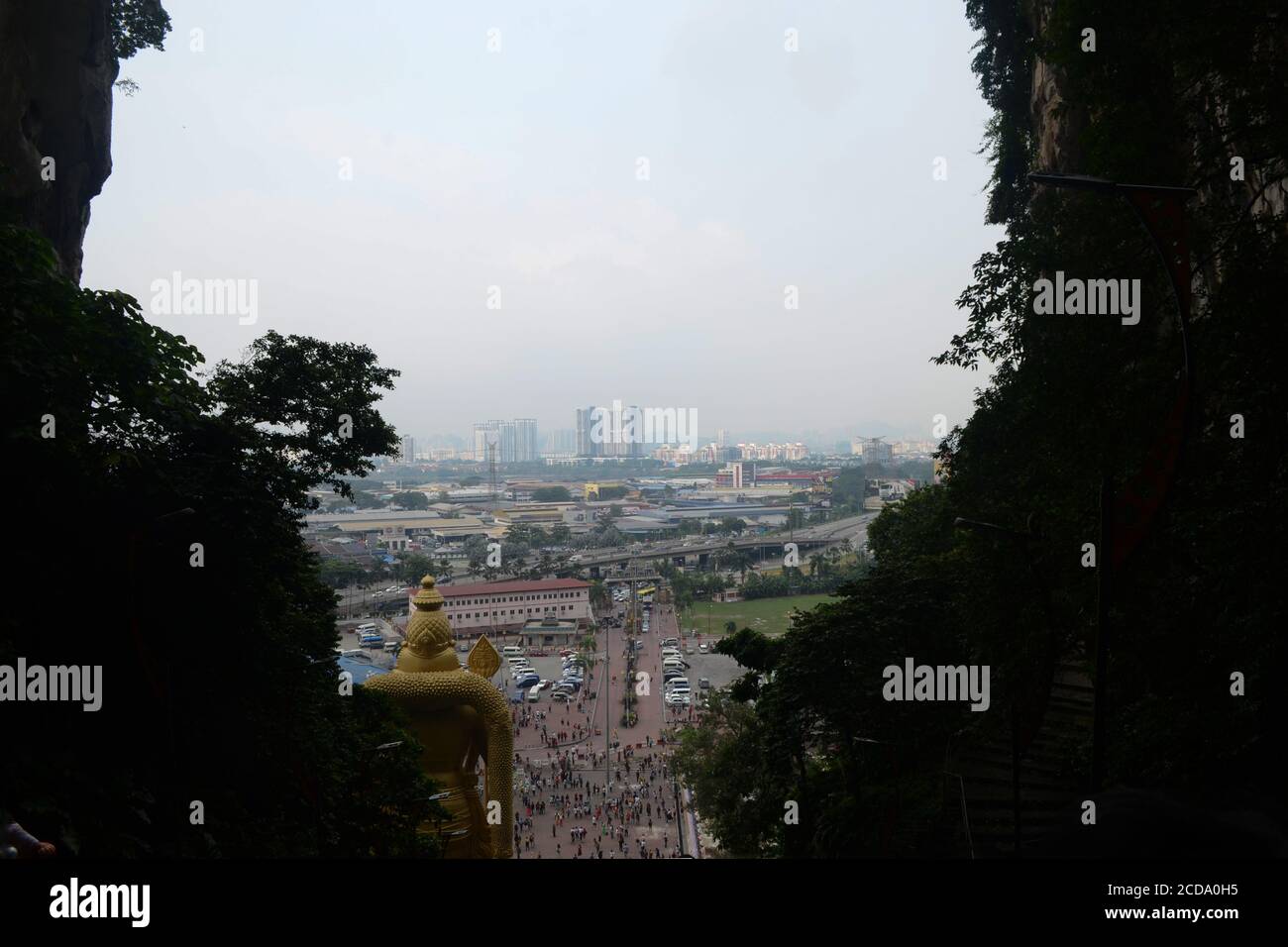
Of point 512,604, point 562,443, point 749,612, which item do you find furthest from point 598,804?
point 562,443

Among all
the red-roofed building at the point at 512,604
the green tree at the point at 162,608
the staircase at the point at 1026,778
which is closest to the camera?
the green tree at the point at 162,608

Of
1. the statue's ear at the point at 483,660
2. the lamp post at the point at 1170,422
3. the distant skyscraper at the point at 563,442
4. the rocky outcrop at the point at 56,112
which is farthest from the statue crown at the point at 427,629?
the distant skyscraper at the point at 563,442

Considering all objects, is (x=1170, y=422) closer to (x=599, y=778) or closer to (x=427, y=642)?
(x=427, y=642)

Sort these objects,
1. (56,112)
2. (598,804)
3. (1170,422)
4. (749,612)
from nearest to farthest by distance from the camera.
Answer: (1170,422) → (56,112) → (598,804) → (749,612)

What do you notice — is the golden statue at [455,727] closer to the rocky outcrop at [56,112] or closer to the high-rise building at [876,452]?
the rocky outcrop at [56,112]
